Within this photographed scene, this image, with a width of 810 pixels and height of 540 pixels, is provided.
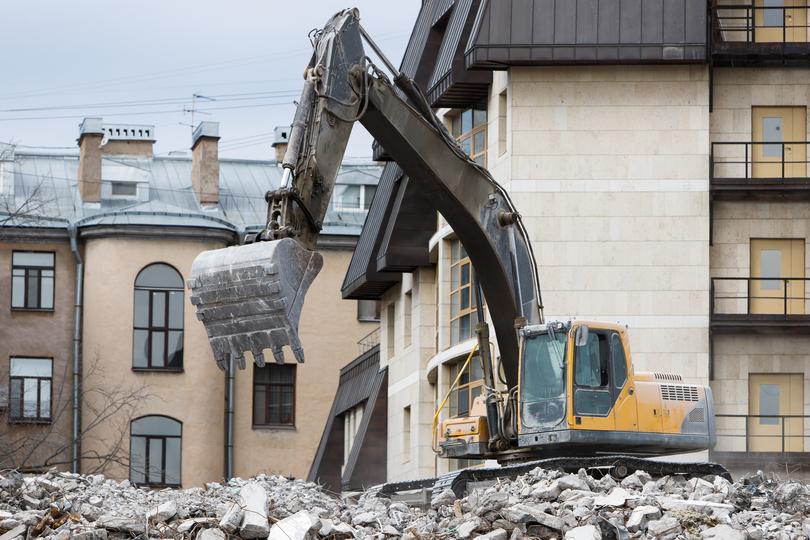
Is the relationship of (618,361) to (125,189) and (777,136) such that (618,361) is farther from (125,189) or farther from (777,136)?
(125,189)

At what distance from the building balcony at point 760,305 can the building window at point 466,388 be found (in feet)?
20.7

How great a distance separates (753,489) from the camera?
24.0m

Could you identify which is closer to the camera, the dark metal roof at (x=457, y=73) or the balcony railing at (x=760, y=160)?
the dark metal roof at (x=457, y=73)

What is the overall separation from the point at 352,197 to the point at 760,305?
32141 millimetres

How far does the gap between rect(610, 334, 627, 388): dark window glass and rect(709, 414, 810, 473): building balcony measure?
15.6 meters

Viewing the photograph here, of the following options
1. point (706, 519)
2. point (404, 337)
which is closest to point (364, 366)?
point (404, 337)

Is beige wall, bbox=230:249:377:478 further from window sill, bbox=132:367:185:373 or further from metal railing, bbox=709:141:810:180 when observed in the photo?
metal railing, bbox=709:141:810:180

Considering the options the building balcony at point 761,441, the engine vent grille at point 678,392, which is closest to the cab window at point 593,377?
the engine vent grille at point 678,392

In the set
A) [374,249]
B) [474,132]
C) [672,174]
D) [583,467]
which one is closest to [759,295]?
[672,174]

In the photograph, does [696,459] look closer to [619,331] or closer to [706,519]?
[619,331]

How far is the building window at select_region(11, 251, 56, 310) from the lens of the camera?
66500mm

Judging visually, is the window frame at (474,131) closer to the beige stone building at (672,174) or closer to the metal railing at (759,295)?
the beige stone building at (672,174)

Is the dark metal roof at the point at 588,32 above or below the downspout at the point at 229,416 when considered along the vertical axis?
above

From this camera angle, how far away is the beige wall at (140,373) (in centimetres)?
6481
